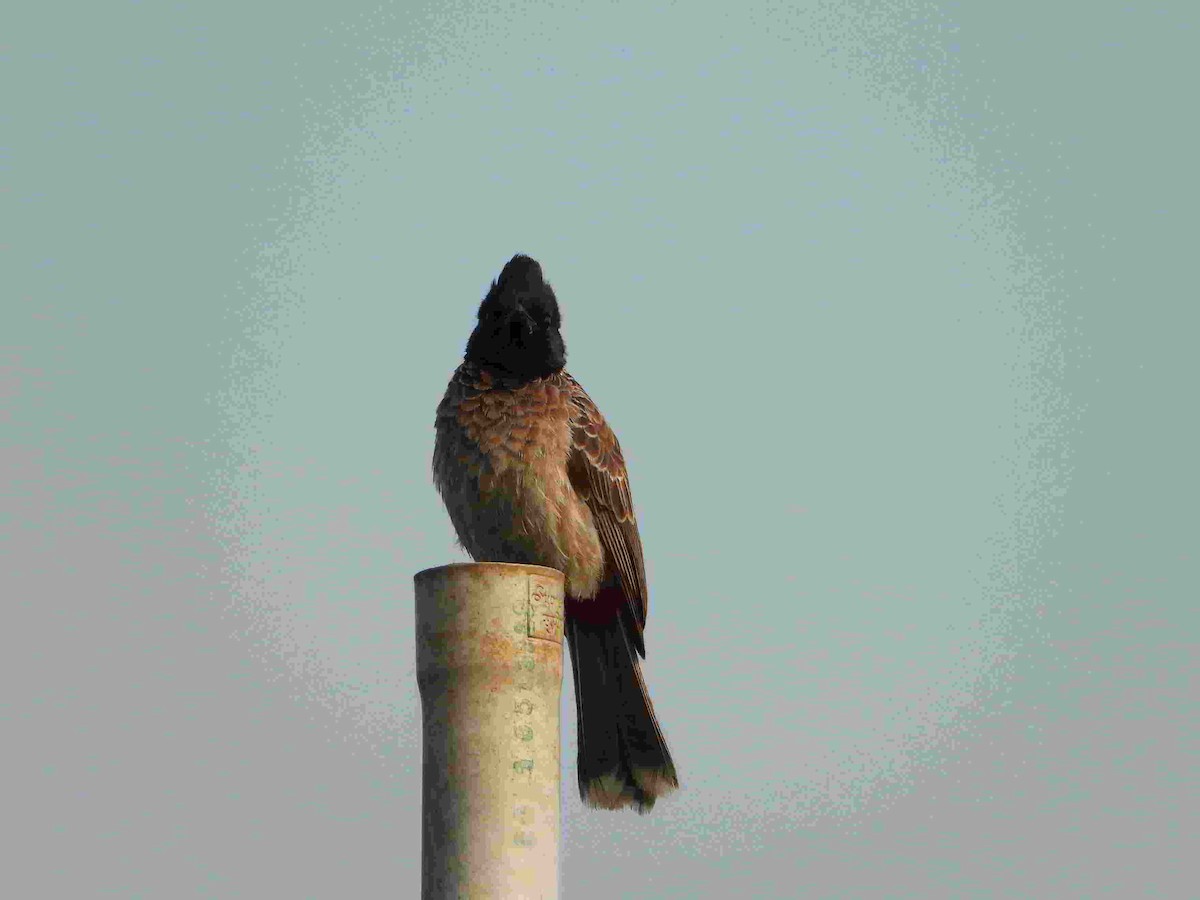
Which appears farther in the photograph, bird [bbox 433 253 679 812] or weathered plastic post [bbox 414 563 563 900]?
bird [bbox 433 253 679 812]

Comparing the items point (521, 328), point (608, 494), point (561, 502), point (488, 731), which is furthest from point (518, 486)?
point (488, 731)

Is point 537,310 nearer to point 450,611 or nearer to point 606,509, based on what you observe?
point 606,509

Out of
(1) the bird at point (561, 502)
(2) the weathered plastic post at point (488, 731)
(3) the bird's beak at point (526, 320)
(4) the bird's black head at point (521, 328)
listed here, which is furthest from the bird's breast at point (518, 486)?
(2) the weathered plastic post at point (488, 731)

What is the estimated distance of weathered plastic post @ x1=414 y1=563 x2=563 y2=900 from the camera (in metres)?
6.54

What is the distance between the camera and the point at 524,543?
9.52 m

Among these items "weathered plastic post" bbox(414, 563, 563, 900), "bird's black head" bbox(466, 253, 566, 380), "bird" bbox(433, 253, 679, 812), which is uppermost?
"bird's black head" bbox(466, 253, 566, 380)

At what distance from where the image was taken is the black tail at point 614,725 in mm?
9352

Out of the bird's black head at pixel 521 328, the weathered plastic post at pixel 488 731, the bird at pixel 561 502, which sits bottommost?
the weathered plastic post at pixel 488 731

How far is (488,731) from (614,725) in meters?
3.03

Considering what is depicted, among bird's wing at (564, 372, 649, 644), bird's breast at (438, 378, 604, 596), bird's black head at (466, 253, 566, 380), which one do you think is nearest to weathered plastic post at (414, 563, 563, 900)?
bird's breast at (438, 378, 604, 596)

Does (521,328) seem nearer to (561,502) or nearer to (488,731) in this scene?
(561,502)

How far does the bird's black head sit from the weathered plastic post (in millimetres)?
3059

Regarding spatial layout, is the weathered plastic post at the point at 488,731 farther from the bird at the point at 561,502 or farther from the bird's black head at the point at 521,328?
the bird's black head at the point at 521,328

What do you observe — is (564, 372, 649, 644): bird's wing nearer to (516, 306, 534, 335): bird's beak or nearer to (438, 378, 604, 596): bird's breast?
(438, 378, 604, 596): bird's breast
